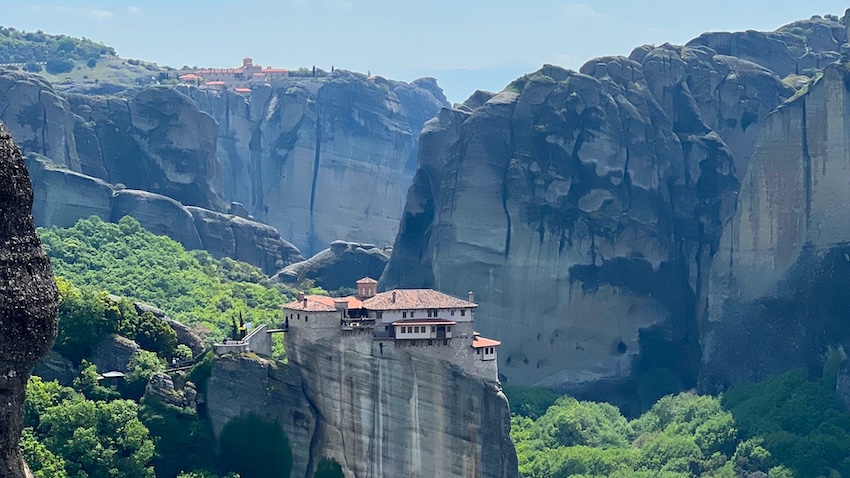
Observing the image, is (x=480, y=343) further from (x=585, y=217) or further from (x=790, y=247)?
(x=585, y=217)

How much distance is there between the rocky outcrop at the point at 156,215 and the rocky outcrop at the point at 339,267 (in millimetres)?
4361

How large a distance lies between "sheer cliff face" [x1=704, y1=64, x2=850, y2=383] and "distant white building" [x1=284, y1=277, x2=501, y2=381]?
3562 cm

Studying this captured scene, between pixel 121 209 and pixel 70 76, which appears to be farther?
pixel 70 76

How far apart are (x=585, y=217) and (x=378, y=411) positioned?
44.6m

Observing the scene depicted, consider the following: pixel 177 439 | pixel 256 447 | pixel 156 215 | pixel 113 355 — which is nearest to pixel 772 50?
pixel 156 215

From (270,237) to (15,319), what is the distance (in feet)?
368

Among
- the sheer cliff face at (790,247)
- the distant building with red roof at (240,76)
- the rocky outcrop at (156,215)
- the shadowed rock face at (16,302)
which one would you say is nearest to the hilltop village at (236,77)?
the distant building with red roof at (240,76)

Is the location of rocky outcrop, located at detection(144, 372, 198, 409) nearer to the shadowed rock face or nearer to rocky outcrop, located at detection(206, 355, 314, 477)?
rocky outcrop, located at detection(206, 355, 314, 477)

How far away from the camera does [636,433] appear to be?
305 ft

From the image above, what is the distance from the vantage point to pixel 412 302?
6562cm

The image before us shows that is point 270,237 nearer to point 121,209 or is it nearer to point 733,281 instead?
point 121,209

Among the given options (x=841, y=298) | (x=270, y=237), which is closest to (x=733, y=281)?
(x=841, y=298)

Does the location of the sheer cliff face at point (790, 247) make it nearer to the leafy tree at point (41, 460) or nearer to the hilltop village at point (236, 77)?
the leafy tree at point (41, 460)

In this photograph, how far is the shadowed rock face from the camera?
16.6 meters
